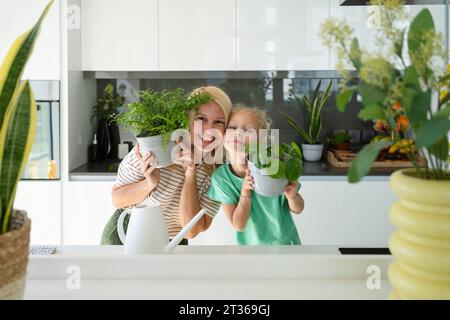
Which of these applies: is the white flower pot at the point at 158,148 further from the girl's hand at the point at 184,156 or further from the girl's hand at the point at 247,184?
the girl's hand at the point at 247,184

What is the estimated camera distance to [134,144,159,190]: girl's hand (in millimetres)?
1488

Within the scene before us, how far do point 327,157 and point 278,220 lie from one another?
1850 millimetres

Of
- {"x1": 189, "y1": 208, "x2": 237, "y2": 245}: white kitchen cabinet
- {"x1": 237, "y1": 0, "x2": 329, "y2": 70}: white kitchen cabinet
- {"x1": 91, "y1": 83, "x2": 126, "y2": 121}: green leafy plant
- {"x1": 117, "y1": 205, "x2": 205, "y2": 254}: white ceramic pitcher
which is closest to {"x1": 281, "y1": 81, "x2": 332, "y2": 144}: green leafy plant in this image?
{"x1": 237, "y1": 0, "x2": 329, "y2": 70}: white kitchen cabinet

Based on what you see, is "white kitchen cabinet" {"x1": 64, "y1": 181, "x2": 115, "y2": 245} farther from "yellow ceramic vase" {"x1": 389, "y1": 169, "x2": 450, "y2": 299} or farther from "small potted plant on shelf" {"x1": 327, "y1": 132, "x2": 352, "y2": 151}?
"yellow ceramic vase" {"x1": 389, "y1": 169, "x2": 450, "y2": 299}

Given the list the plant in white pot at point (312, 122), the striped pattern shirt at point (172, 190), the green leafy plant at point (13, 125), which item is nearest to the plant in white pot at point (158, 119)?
the striped pattern shirt at point (172, 190)

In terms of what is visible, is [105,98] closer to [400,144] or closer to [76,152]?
[76,152]

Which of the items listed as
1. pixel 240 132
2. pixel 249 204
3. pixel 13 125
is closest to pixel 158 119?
pixel 240 132

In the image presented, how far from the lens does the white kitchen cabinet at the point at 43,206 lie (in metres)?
3.00

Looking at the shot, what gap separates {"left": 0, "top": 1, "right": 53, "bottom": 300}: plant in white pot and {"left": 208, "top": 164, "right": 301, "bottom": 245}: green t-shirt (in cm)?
98

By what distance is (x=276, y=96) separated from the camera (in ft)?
12.1

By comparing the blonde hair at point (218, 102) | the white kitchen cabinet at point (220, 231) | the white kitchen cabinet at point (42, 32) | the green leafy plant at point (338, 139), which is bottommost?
the white kitchen cabinet at point (220, 231)

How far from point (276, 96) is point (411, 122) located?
9.93 ft

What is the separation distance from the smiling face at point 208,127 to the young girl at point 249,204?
46mm
